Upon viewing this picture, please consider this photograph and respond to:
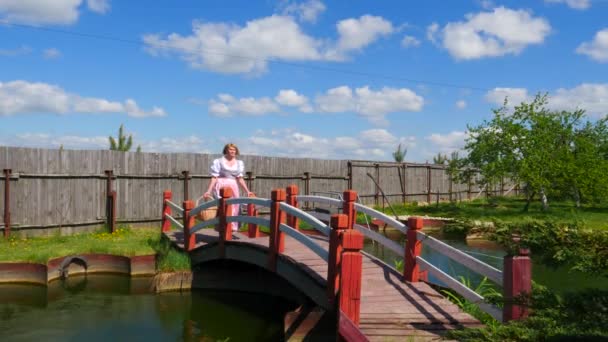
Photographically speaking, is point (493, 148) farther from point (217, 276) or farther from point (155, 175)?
point (217, 276)

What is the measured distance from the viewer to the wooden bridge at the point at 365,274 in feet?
16.8

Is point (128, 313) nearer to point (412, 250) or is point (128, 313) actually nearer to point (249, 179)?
point (412, 250)

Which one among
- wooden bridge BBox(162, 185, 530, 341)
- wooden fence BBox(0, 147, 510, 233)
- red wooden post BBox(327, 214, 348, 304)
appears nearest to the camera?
wooden bridge BBox(162, 185, 530, 341)

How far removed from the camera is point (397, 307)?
576cm

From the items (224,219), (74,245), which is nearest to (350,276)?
(224,219)

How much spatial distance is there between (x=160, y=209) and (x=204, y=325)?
256 inches

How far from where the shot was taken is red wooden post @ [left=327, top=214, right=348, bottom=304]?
5844 millimetres

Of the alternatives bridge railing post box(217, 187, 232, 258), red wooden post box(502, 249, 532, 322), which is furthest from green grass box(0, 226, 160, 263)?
red wooden post box(502, 249, 532, 322)

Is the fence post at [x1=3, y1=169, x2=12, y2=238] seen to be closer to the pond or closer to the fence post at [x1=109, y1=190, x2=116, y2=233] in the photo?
the fence post at [x1=109, y1=190, x2=116, y2=233]

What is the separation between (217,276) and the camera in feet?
34.5

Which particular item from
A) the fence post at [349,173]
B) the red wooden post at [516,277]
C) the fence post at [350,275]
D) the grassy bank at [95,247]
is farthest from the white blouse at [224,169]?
the fence post at [349,173]

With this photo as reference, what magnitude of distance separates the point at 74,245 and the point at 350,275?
759 cm

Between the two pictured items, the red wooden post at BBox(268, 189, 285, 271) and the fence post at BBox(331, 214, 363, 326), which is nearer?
the fence post at BBox(331, 214, 363, 326)

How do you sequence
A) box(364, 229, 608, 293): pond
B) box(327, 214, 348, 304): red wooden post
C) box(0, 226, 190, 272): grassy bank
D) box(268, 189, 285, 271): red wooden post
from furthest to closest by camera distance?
box(0, 226, 190, 272): grassy bank < box(364, 229, 608, 293): pond < box(268, 189, 285, 271): red wooden post < box(327, 214, 348, 304): red wooden post
